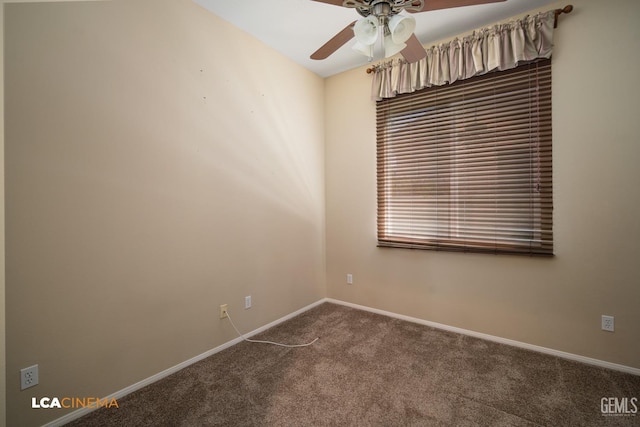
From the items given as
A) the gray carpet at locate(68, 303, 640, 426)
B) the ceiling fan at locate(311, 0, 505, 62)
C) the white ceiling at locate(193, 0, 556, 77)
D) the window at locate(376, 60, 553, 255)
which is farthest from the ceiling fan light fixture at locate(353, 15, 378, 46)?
the gray carpet at locate(68, 303, 640, 426)

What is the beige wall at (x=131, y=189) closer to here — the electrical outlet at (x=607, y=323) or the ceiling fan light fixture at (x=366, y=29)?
the ceiling fan light fixture at (x=366, y=29)

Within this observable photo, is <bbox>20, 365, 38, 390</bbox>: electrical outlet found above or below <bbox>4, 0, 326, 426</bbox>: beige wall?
below

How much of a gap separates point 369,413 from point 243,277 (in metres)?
1.46

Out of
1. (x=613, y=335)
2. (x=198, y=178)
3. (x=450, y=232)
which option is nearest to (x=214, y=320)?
(x=198, y=178)

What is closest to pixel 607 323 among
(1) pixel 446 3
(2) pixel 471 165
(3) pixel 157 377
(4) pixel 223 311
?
→ (2) pixel 471 165

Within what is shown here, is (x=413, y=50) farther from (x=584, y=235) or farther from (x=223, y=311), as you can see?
(x=223, y=311)

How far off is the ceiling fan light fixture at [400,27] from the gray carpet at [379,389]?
2104 millimetres

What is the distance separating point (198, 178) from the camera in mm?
2193

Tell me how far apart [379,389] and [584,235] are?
1877 millimetres

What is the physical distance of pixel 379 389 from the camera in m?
1.83

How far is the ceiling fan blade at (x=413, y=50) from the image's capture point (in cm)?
174

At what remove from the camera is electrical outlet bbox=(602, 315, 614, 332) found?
2025 millimetres

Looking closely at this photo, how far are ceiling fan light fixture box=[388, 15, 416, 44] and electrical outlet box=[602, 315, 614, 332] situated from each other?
239 cm

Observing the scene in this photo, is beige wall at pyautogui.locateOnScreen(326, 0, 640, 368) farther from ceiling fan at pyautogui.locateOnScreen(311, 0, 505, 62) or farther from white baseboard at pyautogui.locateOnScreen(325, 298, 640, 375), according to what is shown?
ceiling fan at pyautogui.locateOnScreen(311, 0, 505, 62)
